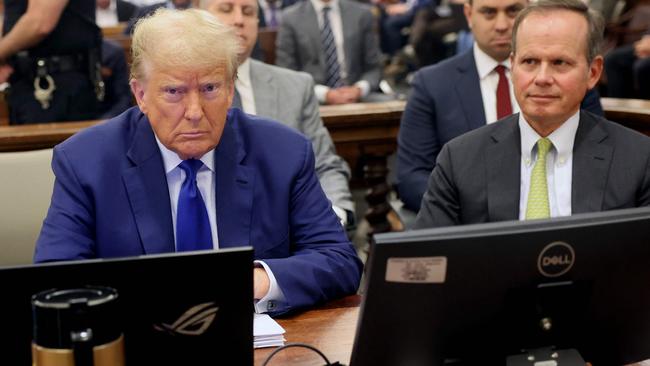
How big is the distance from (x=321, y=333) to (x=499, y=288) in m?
0.54

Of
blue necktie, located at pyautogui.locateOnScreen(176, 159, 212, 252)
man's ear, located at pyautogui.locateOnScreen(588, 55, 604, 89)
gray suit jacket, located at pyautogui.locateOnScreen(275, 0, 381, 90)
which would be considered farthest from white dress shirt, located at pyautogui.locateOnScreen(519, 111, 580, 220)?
gray suit jacket, located at pyautogui.locateOnScreen(275, 0, 381, 90)

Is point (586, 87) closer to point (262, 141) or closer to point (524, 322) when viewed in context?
point (262, 141)

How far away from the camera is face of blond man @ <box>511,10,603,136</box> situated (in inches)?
99.5

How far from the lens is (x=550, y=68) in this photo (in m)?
2.56

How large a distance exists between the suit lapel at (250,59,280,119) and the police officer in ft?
2.98

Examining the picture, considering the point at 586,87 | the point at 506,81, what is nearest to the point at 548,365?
the point at 586,87

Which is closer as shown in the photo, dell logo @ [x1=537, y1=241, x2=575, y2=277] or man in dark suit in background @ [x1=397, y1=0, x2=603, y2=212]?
dell logo @ [x1=537, y1=241, x2=575, y2=277]

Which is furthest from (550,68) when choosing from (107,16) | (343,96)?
(107,16)

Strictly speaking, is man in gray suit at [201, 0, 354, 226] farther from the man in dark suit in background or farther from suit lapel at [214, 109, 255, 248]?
suit lapel at [214, 109, 255, 248]

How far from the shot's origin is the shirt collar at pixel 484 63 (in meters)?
3.69

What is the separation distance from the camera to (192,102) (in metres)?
2.21

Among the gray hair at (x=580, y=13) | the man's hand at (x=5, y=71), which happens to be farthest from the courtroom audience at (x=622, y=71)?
the gray hair at (x=580, y=13)

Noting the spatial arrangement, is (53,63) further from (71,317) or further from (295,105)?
(71,317)

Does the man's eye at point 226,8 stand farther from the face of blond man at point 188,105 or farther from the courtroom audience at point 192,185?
the face of blond man at point 188,105
